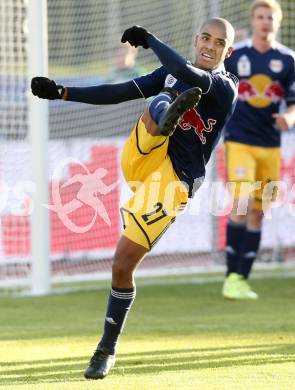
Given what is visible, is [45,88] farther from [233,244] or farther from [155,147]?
[233,244]

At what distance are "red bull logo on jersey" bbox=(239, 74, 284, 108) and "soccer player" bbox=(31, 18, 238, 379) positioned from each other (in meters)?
2.95

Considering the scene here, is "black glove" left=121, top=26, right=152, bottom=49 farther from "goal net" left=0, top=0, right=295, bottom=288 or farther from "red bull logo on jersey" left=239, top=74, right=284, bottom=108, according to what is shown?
"goal net" left=0, top=0, right=295, bottom=288

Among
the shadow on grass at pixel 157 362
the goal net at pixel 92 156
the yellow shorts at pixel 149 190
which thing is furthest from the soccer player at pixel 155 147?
the goal net at pixel 92 156

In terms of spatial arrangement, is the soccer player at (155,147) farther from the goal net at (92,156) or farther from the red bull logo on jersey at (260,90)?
the goal net at (92,156)

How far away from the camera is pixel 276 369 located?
537 centimetres

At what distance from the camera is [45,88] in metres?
5.14

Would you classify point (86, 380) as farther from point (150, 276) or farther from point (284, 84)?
point (150, 276)

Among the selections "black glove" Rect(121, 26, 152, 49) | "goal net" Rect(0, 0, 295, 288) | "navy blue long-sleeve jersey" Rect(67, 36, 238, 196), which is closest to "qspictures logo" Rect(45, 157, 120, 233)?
"goal net" Rect(0, 0, 295, 288)

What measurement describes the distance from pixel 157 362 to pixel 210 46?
1875 millimetres

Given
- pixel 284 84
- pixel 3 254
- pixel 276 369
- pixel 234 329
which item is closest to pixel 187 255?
pixel 3 254

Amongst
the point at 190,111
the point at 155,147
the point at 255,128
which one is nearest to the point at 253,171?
the point at 255,128

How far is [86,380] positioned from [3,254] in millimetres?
4629

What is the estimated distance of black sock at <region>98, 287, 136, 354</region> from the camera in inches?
206

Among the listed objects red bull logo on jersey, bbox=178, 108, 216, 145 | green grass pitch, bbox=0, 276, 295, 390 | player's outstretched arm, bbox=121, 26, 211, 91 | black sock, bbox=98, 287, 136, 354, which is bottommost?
green grass pitch, bbox=0, 276, 295, 390
